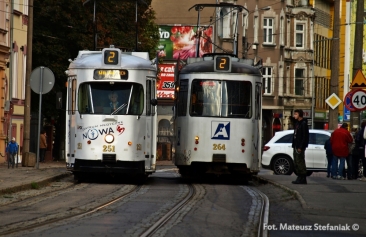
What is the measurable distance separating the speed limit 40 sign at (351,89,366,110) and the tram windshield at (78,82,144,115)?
5566mm

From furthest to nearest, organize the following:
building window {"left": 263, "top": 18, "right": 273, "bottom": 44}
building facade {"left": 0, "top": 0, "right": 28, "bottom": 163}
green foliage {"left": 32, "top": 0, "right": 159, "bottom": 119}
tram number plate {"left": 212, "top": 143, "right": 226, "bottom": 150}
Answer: building window {"left": 263, "top": 18, "right": 273, "bottom": 44} → green foliage {"left": 32, "top": 0, "right": 159, "bottom": 119} → building facade {"left": 0, "top": 0, "right": 28, "bottom": 163} → tram number plate {"left": 212, "top": 143, "right": 226, "bottom": 150}

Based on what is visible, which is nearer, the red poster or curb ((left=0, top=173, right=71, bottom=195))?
curb ((left=0, top=173, right=71, bottom=195))

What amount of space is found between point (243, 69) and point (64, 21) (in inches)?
1105

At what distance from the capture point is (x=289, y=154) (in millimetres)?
37000

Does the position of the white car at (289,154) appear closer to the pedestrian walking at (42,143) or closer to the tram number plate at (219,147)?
the tram number plate at (219,147)

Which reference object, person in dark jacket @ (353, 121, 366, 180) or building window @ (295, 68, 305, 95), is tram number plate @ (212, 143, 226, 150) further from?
building window @ (295, 68, 305, 95)

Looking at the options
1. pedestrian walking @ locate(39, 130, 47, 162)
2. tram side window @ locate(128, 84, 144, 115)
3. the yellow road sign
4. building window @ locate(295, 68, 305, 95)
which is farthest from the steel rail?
building window @ locate(295, 68, 305, 95)

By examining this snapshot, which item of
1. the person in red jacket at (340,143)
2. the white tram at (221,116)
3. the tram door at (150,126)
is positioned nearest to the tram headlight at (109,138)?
the tram door at (150,126)

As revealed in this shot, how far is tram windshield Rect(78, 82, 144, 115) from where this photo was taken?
25.3 meters

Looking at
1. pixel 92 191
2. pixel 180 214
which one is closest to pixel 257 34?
pixel 92 191

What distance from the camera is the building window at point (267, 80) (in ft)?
264

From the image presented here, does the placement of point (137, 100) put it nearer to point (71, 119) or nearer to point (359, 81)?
point (71, 119)

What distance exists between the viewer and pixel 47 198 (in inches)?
785

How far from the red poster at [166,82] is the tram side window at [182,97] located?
141 feet
